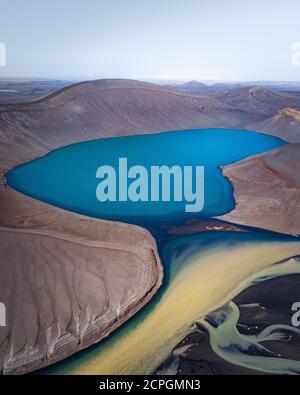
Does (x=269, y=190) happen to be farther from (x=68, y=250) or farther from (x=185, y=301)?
(x=68, y=250)

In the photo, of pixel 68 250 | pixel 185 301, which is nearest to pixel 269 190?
pixel 185 301

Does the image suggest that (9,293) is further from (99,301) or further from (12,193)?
(12,193)

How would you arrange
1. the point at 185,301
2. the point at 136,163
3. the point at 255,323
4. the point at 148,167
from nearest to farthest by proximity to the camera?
the point at 255,323
the point at 185,301
the point at 148,167
the point at 136,163

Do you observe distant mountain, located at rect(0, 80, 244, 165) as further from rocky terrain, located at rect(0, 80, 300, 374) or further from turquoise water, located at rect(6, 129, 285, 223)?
turquoise water, located at rect(6, 129, 285, 223)

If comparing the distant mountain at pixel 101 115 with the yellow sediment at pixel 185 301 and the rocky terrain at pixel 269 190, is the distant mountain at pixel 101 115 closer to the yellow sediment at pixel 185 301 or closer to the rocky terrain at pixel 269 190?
the rocky terrain at pixel 269 190

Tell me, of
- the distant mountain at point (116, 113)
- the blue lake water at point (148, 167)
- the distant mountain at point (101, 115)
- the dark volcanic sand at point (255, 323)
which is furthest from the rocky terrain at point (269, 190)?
the distant mountain at point (101, 115)

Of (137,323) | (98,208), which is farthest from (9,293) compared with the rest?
(98,208)
